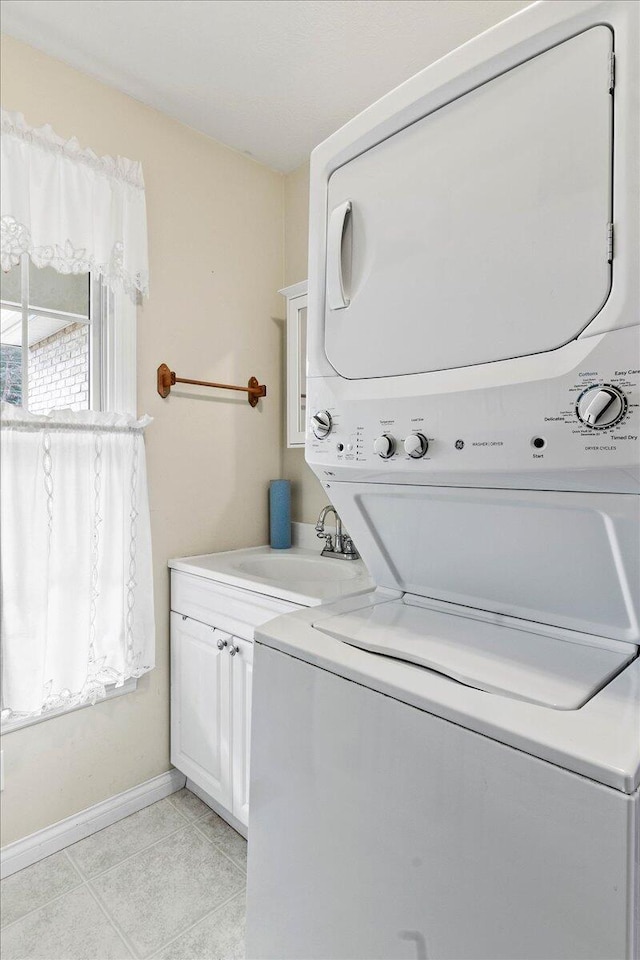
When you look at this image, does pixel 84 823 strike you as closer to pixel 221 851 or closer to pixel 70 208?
pixel 221 851

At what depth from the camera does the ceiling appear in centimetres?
159

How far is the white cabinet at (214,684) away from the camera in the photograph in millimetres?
1729

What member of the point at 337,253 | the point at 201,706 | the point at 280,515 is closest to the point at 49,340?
the point at 280,515

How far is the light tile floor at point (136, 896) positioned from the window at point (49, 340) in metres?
1.54

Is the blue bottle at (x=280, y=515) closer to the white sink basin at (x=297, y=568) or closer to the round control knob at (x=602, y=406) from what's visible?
the white sink basin at (x=297, y=568)

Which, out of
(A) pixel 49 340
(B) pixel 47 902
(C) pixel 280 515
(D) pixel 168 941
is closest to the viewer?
(D) pixel 168 941

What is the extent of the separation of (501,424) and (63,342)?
167 centimetres

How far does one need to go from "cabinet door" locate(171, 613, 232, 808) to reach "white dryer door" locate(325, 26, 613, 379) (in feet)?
4.10

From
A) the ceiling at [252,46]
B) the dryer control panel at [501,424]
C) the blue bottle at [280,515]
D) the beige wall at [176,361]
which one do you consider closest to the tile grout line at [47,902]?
the beige wall at [176,361]

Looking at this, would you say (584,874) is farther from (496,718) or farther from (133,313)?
(133,313)

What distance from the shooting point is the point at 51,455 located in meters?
1.74

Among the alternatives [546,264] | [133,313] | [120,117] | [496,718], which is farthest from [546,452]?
[120,117]

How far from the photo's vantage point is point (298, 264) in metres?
2.47

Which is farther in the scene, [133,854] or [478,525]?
[133,854]
